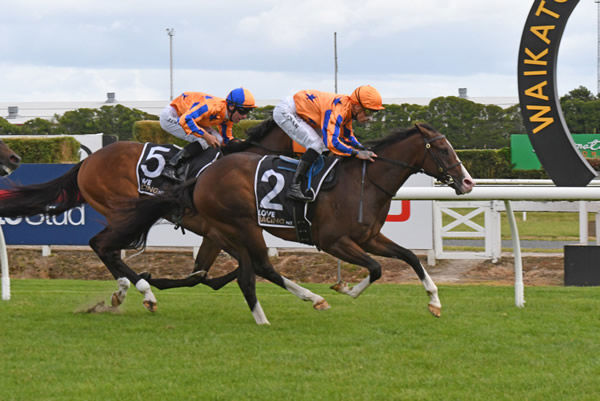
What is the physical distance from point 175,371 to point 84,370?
41 centimetres

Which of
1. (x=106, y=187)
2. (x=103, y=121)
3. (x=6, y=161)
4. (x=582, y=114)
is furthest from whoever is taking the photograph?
(x=103, y=121)

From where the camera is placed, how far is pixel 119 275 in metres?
A: 5.78

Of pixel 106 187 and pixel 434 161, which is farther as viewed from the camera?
pixel 106 187

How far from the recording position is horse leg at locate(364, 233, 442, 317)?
4.90 meters

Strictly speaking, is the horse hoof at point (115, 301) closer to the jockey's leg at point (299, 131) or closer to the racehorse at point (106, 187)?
the racehorse at point (106, 187)

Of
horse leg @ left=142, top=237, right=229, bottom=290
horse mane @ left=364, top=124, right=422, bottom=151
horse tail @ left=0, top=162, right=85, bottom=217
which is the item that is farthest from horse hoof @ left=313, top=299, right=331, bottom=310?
horse tail @ left=0, top=162, right=85, bottom=217

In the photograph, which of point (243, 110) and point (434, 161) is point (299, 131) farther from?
point (434, 161)

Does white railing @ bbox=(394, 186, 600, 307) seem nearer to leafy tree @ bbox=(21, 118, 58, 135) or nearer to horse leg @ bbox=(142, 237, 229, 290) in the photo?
horse leg @ bbox=(142, 237, 229, 290)

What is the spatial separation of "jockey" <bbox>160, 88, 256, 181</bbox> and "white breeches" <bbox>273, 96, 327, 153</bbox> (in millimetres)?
506

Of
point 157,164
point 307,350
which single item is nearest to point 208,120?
point 157,164

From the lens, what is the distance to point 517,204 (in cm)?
995

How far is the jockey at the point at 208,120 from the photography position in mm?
5922

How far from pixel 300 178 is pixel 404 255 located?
30.4 inches

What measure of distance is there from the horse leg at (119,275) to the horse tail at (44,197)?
0.63 m
